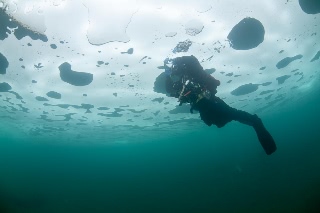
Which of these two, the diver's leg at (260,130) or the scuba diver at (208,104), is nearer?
the diver's leg at (260,130)

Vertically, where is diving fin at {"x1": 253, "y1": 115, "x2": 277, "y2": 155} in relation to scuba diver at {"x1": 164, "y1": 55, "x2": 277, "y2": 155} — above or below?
below

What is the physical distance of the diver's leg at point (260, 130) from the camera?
201 inches

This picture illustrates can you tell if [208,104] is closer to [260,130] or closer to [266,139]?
[260,130]

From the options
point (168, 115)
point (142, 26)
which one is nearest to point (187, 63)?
point (142, 26)

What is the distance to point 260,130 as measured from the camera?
5.26 metres

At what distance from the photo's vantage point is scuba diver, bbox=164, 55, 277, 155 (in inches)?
207

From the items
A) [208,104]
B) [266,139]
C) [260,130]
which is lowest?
[266,139]

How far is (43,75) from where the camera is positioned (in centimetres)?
1377

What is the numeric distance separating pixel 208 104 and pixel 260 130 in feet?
4.89

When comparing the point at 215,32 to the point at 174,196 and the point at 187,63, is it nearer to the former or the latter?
the point at 187,63

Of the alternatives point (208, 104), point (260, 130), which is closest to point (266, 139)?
point (260, 130)

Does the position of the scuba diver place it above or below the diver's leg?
above

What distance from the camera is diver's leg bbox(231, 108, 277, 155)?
5113 mm

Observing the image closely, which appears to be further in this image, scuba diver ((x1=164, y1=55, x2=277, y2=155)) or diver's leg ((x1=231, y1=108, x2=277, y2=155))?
scuba diver ((x1=164, y1=55, x2=277, y2=155))
